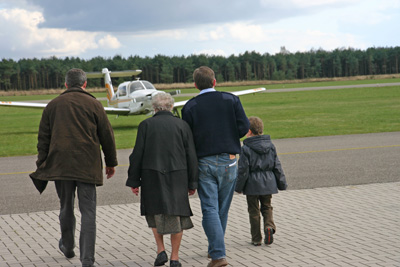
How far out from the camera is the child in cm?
590

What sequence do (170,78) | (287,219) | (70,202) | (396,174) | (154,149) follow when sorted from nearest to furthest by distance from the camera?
(154,149) < (70,202) < (287,219) < (396,174) < (170,78)

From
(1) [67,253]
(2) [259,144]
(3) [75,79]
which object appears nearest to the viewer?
(3) [75,79]

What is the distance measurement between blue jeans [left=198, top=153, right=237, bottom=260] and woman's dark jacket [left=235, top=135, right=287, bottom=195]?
0.72 metres

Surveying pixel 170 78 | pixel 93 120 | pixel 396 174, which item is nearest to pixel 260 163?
pixel 93 120

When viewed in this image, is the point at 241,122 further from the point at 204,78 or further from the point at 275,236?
the point at 275,236

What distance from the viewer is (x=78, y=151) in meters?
5.09

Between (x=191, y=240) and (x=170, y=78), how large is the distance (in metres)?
150

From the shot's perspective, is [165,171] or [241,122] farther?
[241,122]

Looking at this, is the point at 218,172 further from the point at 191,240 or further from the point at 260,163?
the point at 191,240

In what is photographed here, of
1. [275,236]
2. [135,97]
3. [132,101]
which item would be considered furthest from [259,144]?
[132,101]

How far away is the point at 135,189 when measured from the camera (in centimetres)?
500

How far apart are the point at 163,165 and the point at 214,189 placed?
55 cm

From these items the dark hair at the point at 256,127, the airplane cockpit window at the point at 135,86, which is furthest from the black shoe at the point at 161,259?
the airplane cockpit window at the point at 135,86

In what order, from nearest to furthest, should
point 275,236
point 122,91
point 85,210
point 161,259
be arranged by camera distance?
point 161,259 → point 85,210 → point 275,236 → point 122,91
